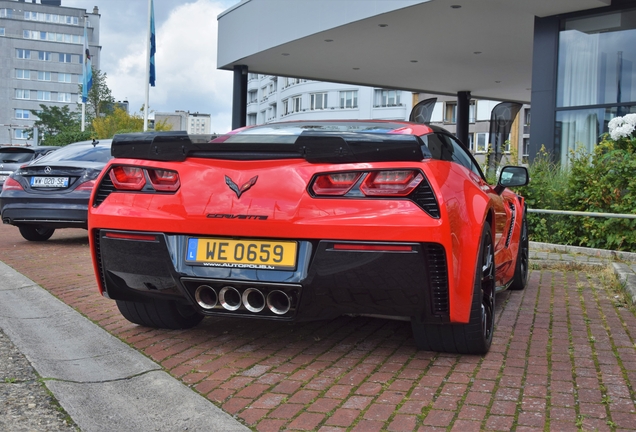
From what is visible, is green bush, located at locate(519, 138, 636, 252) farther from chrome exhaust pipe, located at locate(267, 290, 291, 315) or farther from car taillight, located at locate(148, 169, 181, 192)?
car taillight, located at locate(148, 169, 181, 192)

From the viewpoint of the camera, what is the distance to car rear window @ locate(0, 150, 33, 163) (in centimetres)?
1875

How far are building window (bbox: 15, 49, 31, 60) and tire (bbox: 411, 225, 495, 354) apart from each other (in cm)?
→ 11801

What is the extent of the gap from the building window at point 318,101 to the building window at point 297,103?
214 cm

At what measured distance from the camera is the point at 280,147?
3.71 meters

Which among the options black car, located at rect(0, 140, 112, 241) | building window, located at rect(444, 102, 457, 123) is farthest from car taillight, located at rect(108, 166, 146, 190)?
building window, located at rect(444, 102, 457, 123)

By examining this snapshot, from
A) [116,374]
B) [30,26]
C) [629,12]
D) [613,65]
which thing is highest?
[30,26]

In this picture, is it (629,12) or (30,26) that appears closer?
(629,12)

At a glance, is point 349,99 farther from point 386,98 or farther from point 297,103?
point 297,103

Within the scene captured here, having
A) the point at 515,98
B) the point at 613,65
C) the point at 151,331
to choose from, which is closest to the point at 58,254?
the point at 151,331

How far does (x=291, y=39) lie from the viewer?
800 inches

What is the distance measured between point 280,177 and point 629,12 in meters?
13.5

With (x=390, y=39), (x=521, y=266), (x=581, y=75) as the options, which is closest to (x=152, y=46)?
(x=390, y=39)

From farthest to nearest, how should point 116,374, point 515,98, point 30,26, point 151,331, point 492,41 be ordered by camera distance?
point 30,26, point 515,98, point 492,41, point 151,331, point 116,374

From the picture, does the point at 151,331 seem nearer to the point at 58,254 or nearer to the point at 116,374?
the point at 116,374
